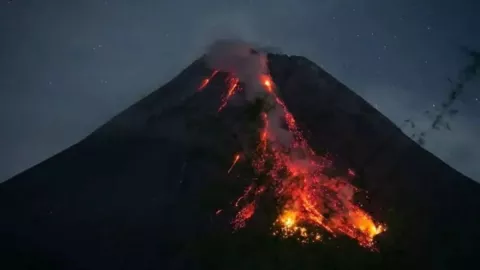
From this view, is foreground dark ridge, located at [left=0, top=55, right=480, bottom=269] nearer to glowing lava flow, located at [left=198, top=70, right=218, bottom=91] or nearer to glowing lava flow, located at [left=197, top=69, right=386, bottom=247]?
glowing lava flow, located at [left=197, top=69, right=386, bottom=247]

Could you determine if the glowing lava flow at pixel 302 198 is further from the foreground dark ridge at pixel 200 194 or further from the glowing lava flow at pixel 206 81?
the glowing lava flow at pixel 206 81

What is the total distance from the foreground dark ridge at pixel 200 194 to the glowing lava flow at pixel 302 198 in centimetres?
109

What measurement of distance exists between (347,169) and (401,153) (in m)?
7.92

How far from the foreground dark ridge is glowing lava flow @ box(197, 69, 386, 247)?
1089mm

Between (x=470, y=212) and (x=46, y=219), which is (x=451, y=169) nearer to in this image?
(x=470, y=212)

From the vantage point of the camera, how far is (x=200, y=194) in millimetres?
34469

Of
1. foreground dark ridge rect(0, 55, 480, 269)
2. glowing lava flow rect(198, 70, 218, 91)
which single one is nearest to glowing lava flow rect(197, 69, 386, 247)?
foreground dark ridge rect(0, 55, 480, 269)

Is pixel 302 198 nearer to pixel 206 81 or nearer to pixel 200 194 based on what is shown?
pixel 200 194

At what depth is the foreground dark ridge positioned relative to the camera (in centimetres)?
2634

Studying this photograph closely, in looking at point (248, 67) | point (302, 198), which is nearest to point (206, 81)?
point (248, 67)

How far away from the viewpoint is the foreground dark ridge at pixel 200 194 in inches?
1037

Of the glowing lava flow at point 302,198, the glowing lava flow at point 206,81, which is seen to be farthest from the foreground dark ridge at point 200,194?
the glowing lava flow at point 206,81

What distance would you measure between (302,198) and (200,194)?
339 inches

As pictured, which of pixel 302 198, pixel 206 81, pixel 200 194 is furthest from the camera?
pixel 206 81
